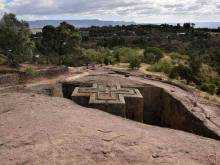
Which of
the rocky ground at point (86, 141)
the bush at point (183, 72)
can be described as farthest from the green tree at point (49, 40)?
the rocky ground at point (86, 141)

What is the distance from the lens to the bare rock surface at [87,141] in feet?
25.7

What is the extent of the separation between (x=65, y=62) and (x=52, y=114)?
19.5 meters

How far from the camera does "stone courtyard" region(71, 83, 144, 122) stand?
1288cm

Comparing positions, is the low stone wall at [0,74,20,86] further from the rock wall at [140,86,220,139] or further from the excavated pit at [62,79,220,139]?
the rock wall at [140,86,220,139]

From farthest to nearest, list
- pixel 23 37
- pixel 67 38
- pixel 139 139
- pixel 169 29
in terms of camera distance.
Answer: pixel 169 29, pixel 67 38, pixel 23 37, pixel 139 139

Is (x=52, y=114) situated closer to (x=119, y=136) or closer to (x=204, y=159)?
(x=119, y=136)

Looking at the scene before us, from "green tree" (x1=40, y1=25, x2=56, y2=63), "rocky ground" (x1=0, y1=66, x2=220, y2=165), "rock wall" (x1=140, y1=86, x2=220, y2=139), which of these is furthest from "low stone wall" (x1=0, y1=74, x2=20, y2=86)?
"green tree" (x1=40, y1=25, x2=56, y2=63)

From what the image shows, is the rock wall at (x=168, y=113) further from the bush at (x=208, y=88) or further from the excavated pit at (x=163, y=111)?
the bush at (x=208, y=88)

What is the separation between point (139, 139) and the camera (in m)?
9.01

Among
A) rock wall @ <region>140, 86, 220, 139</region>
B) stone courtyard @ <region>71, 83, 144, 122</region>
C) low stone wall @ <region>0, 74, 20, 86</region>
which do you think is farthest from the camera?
low stone wall @ <region>0, 74, 20, 86</region>

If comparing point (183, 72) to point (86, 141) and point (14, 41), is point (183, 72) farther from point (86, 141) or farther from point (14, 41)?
point (86, 141)

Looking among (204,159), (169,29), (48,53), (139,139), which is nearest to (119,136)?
(139,139)

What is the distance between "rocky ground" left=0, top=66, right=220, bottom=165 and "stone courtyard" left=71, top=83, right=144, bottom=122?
148cm

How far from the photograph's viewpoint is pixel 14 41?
92.2 ft
